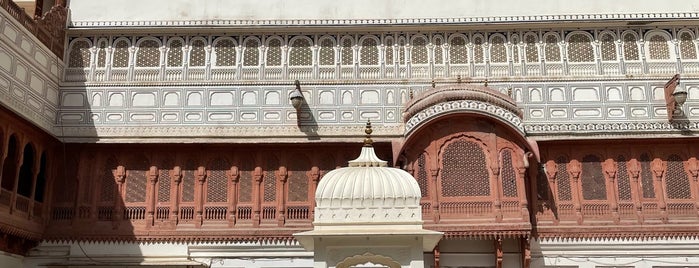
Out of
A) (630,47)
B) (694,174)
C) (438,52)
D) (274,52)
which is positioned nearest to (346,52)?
(274,52)

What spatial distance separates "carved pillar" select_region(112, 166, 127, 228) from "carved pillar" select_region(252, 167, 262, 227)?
2575 millimetres

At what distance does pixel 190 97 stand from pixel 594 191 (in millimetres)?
8212

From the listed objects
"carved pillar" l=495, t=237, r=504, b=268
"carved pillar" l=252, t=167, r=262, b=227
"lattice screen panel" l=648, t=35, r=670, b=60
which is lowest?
"carved pillar" l=495, t=237, r=504, b=268

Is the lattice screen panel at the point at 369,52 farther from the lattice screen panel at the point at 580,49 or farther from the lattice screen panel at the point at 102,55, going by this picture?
the lattice screen panel at the point at 102,55

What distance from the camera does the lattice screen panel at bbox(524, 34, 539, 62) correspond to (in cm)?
1572

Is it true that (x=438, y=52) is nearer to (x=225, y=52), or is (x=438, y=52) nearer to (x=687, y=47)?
(x=225, y=52)

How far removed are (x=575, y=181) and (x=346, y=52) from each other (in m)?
5.23

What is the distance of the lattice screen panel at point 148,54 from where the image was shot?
16.0 meters

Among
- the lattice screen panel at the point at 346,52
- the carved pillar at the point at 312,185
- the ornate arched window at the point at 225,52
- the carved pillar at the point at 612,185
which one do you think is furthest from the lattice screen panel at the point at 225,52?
the carved pillar at the point at 612,185

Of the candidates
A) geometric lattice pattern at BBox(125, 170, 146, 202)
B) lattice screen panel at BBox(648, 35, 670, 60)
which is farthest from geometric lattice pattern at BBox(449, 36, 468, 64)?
geometric lattice pattern at BBox(125, 170, 146, 202)

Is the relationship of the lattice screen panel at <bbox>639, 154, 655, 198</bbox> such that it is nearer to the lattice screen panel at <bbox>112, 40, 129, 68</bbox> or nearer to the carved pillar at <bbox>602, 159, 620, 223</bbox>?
the carved pillar at <bbox>602, 159, 620, 223</bbox>

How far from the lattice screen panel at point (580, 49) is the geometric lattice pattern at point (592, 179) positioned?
204 centimetres

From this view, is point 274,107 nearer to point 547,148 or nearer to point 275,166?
point 275,166

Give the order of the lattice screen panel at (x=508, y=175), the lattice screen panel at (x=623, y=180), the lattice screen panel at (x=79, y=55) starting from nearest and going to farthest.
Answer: the lattice screen panel at (x=508, y=175) < the lattice screen panel at (x=623, y=180) < the lattice screen panel at (x=79, y=55)
